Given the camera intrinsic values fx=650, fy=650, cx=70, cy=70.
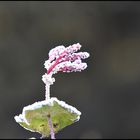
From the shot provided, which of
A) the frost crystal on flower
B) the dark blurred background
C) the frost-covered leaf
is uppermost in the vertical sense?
the dark blurred background

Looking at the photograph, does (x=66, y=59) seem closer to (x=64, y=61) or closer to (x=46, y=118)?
(x=64, y=61)

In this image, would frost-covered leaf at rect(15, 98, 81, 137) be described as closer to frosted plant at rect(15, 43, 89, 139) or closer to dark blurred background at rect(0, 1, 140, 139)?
frosted plant at rect(15, 43, 89, 139)

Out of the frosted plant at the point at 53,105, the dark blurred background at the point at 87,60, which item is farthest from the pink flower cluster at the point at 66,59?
the dark blurred background at the point at 87,60

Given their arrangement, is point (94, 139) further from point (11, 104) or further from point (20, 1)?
point (20, 1)

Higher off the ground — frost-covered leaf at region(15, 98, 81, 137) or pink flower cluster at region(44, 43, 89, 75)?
pink flower cluster at region(44, 43, 89, 75)

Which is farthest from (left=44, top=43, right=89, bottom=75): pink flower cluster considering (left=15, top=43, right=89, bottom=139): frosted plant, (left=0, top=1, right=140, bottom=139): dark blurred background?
(left=0, top=1, right=140, bottom=139): dark blurred background

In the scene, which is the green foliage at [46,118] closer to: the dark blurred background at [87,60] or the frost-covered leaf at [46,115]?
the frost-covered leaf at [46,115]

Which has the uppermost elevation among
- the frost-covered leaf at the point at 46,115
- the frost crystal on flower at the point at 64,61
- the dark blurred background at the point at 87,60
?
the dark blurred background at the point at 87,60
